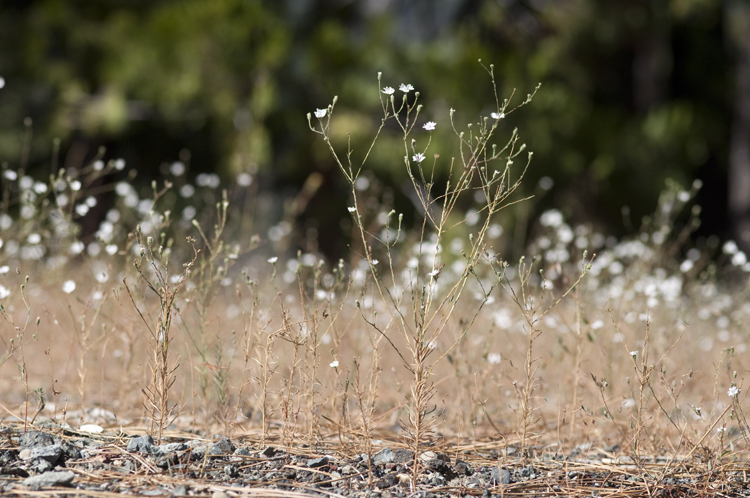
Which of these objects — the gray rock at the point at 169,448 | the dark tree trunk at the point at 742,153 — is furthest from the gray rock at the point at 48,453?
the dark tree trunk at the point at 742,153

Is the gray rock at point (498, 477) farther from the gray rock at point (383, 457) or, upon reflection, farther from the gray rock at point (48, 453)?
the gray rock at point (48, 453)

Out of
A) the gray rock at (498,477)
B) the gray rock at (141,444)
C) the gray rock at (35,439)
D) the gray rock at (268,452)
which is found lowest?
the gray rock at (498,477)

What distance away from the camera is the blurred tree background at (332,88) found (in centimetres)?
677

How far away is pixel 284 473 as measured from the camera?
1.82 metres

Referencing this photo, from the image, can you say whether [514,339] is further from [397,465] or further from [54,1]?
[54,1]

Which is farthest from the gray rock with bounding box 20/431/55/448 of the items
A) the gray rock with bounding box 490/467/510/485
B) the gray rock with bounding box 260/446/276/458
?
the gray rock with bounding box 490/467/510/485

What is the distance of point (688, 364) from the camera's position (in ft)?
9.73

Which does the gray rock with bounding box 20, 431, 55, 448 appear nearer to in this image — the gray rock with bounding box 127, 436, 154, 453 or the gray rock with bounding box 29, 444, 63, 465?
the gray rock with bounding box 29, 444, 63, 465

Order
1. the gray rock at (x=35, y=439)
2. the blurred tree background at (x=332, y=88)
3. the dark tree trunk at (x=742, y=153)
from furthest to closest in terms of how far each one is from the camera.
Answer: the dark tree trunk at (x=742, y=153), the blurred tree background at (x=332, y=88), the gray rock at (x=35, y=439)

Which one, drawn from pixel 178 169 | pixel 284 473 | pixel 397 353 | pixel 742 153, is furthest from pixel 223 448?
pixel 742 153

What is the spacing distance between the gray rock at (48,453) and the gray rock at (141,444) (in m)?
0.20

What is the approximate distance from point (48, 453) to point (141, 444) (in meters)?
0.25

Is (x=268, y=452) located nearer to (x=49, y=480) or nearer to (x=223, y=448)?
(x=223, y=448)

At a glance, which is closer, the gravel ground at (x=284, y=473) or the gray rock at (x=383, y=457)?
the gravel ground at (x=284, y=473)
